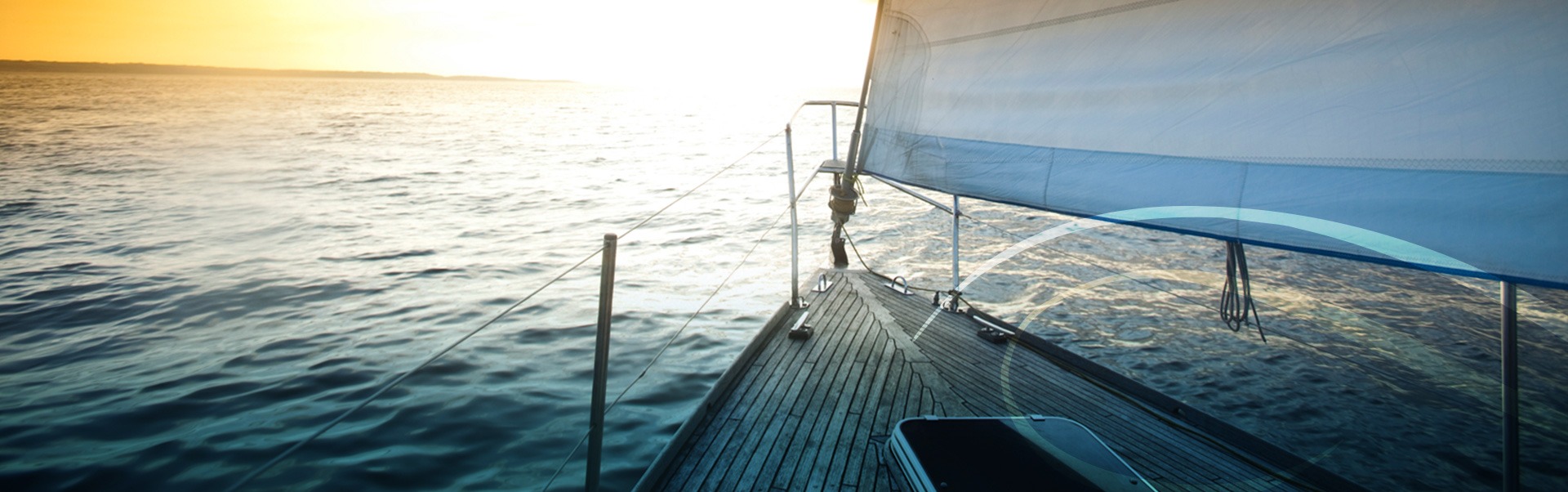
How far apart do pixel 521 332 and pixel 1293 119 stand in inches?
274

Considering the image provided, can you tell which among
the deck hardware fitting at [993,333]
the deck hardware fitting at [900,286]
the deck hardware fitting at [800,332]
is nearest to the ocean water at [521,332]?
the deck hardware fitting at [800,332]

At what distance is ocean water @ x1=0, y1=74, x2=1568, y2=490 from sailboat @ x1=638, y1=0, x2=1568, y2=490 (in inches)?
37.1

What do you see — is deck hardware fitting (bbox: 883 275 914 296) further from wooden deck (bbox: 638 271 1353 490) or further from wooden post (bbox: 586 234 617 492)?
wooden post (bbox: 586 234 617 492)

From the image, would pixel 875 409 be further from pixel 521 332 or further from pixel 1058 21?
pixel 521 332

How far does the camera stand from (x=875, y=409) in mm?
3426

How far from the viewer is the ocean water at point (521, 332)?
5062 mm

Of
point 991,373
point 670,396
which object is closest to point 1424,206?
point 991,373

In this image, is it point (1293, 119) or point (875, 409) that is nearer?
point (1293, 119)

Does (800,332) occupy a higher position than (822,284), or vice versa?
(822,284)

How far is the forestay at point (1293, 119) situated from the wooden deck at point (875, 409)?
0.91 meters

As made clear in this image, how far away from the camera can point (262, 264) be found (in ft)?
34.6

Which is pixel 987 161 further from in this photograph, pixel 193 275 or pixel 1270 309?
pixel 193 275

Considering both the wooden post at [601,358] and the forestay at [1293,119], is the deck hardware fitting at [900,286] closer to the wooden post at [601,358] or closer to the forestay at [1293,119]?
the forestay at [1293,119]

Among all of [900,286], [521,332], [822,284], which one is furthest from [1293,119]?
[521,332]
